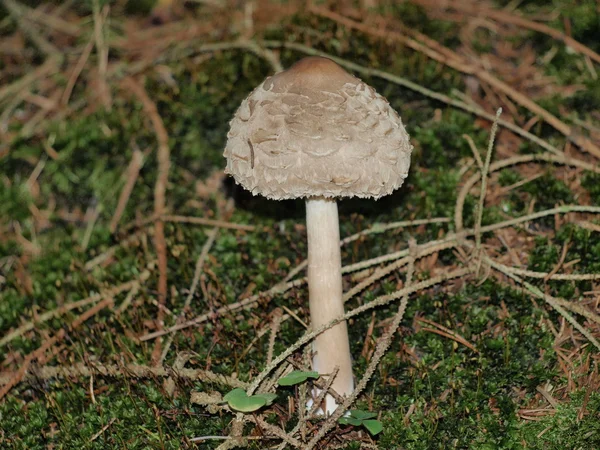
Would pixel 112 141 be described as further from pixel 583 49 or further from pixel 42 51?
pixel 583 49

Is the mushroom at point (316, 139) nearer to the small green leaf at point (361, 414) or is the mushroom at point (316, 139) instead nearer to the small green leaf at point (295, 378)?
the small green leaf at point (295, 378)

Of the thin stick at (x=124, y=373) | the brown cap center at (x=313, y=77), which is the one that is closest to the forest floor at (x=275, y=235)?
the thin stick at (x=124, y=373)

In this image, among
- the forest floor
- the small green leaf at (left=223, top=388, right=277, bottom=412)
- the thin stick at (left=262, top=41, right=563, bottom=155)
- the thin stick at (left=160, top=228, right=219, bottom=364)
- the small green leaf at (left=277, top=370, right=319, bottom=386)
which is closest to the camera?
the small green leaf at (left=223, top=388, right=277, bottom=412)

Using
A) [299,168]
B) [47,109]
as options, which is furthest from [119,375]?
[47,109]

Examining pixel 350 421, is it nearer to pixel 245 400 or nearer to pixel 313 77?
pixel 245 400

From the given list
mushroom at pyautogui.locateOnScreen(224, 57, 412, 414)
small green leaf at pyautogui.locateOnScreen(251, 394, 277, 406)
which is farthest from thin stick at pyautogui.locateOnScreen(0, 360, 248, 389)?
mushroom at pyautogui.locateOnScreen(224, 57, 412, 414)

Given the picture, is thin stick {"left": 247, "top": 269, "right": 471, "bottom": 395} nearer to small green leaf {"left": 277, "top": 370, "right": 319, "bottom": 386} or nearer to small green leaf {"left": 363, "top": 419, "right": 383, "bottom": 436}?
small green leaf {"left": 277, "top": 370, "right": 319, "bottom": 386}
